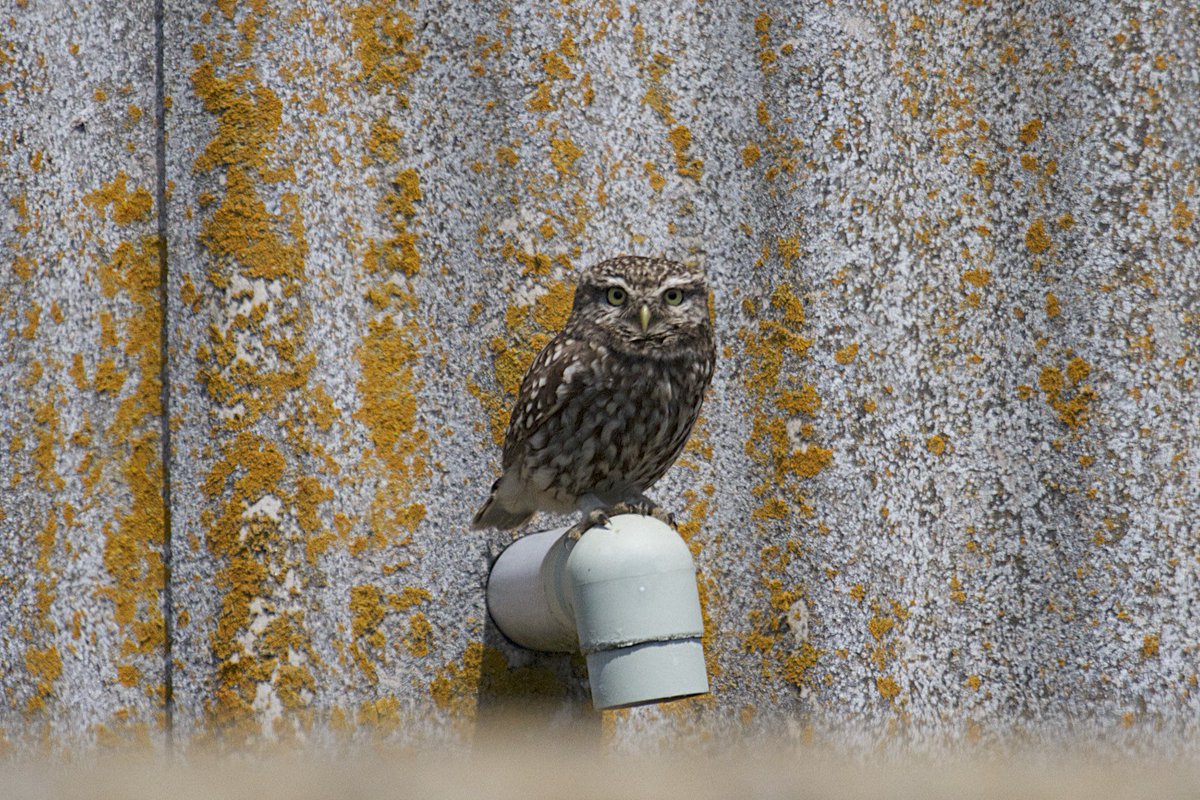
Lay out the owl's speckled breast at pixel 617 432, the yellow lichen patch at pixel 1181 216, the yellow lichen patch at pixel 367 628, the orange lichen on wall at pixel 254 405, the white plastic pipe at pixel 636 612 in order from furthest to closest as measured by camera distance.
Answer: the owl's speckled breast at pixel 617 432 → the yellow lichen patch at pixel 1181 216 → the yellow lichen patch at pixel 367 628 → the orange lichen on wall at pixel 254 405 → the white plastic pipe at pixel 636 612

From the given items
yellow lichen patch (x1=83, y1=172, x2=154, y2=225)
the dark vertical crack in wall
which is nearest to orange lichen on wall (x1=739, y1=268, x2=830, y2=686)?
the dark vertical crack in wall

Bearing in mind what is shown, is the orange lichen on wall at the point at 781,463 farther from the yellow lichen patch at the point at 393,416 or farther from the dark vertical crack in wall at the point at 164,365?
the dark vertical crack in wall at the point at 164,365

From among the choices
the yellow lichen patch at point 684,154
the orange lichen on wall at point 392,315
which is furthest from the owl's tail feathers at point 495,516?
the yellow lichen patch at point 684,154

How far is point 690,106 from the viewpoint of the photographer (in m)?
2.58

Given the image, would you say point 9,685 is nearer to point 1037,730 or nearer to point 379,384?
point 379,384

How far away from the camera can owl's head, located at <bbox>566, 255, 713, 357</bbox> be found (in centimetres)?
245

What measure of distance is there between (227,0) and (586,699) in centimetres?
145

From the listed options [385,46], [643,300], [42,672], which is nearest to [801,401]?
[643,300]

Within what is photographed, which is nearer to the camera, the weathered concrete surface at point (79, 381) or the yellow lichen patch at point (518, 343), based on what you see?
the weathered concrete surface at point (79, 381)

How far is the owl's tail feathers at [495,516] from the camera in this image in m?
2.42

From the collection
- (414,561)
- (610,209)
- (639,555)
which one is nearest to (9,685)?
(414,561)

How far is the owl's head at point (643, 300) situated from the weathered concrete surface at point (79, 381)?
31.6 inches

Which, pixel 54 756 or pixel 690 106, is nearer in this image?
pixel 54 756

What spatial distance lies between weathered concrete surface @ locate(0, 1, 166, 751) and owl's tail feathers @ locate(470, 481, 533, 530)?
584 millimetres
